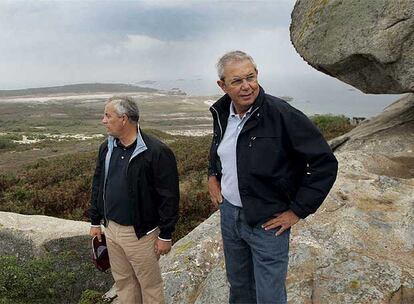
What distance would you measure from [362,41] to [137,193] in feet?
22.2

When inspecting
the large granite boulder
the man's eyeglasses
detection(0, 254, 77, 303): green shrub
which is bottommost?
detection(0, 254, 77, 303): green shrub

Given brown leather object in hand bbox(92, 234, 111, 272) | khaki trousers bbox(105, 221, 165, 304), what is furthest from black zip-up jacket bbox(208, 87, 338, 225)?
brown leather object in hand bbox(92, 234, 111, 272)

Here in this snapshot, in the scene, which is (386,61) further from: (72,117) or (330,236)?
(72,117)

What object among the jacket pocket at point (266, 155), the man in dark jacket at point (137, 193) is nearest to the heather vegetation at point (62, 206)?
the man in dark jacket at point (137, 193)

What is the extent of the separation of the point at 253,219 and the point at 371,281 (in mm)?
2120

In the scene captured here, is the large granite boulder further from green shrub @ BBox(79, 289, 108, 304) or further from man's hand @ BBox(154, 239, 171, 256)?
green shrub @ BBox(79, 289, 108, 304)

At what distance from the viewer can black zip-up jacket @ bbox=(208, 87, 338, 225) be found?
138 inches

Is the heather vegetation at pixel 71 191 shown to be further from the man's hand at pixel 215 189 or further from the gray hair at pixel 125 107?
the man's hand at pixel 215 189

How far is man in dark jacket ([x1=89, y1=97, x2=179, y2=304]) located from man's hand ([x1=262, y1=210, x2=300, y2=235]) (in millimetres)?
1564

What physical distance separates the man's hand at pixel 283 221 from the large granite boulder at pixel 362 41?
6727 millimetres

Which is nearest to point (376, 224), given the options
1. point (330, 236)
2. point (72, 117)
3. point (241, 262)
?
point (330, 236)

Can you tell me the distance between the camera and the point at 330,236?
18.8 ft

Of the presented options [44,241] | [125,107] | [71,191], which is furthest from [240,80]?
[71,191]

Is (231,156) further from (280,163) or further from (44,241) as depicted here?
(44,241)
